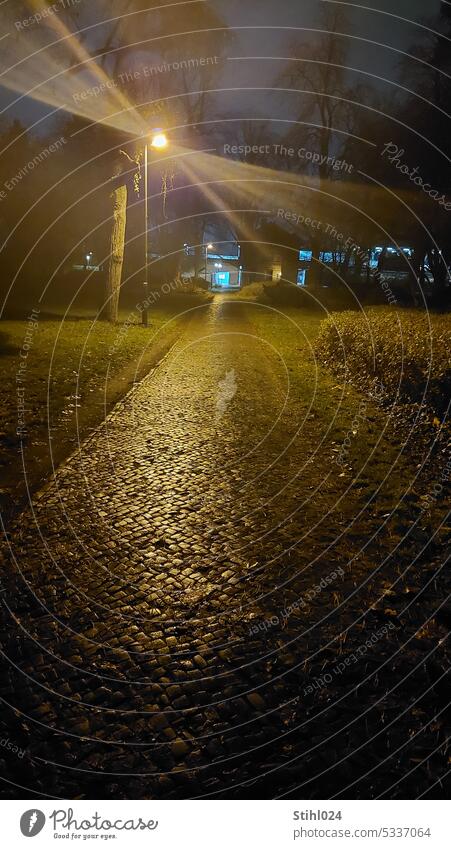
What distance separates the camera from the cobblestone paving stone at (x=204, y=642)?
2.52 metres

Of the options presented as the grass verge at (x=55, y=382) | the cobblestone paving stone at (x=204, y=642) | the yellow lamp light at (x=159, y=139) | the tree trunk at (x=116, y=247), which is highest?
the yellow lamp light at (x=159, y=139)

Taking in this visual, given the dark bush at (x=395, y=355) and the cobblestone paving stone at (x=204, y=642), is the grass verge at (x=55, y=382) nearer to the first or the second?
the cobblestone paving stone at (x=204, y=642)

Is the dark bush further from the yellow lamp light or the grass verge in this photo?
the yellow lamp light

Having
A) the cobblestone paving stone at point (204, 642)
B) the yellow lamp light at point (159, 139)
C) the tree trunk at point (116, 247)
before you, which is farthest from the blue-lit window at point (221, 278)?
the cobblestone paving stone at point (204, 642)

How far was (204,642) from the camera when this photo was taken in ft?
11.0

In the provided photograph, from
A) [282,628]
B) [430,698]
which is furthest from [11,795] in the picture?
[430,698]

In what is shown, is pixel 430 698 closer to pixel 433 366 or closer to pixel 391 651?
pixel 391 651

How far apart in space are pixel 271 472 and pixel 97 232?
44.5 meters

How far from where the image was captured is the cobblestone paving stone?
2.52 meters

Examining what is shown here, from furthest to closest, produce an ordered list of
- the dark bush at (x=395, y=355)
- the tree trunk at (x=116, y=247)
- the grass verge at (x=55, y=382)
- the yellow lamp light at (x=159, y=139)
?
1. the tree trunk at (x=116, y=247)
2. the yellow lamp light at (x=159, y=139)
3. the dark bush at (x=395, y=355)
4. the grass verge at (x=55, y=382)

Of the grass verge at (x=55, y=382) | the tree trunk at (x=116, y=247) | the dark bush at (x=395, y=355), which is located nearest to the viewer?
the grass verge at (x=55, y=382)

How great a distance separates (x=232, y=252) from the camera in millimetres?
91500

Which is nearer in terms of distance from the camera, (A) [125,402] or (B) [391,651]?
(B) [391,651]

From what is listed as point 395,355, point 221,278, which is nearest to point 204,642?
point 395,355
